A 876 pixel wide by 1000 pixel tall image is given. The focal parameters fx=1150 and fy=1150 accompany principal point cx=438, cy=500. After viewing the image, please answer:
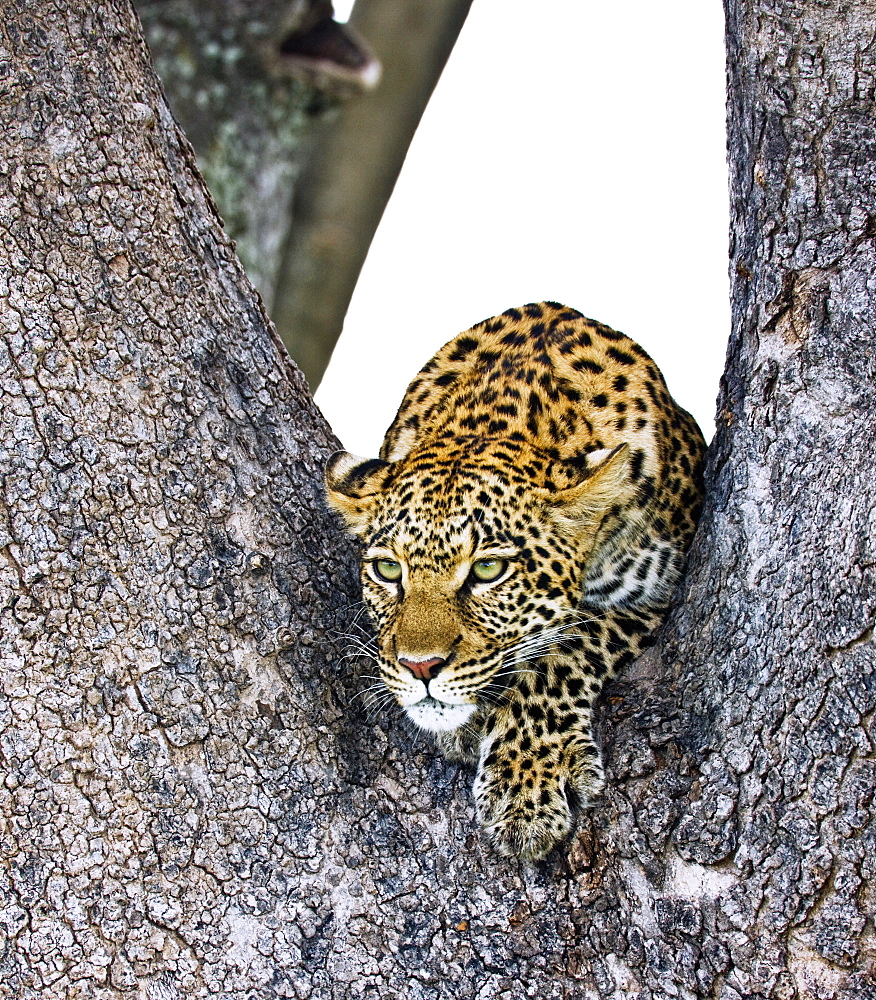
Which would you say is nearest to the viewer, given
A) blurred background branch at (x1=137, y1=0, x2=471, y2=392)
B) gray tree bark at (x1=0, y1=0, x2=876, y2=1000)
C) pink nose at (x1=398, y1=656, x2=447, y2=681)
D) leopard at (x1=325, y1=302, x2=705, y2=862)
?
gray tree bark at (x1=0, y1=0, x2=876, y2=1000)

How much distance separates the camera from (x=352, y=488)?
4062 mm

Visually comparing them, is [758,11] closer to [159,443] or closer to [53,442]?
[159,443]

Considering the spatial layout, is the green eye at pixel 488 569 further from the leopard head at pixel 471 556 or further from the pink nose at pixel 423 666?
the pink nose at pixel 423 666

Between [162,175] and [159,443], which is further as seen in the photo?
[162,175]

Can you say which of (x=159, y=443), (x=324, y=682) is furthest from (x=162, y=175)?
(x=324, y=682)

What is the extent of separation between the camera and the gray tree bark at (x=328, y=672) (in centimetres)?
314

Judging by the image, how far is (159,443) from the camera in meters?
3.59

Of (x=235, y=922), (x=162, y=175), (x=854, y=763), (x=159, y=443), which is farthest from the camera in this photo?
(x=162, y=175)

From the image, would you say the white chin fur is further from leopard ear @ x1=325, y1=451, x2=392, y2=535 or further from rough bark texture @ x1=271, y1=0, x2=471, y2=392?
rough bark texture @ x1=271, y1=0, x2=471, y2=392

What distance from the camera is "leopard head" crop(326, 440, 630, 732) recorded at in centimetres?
386

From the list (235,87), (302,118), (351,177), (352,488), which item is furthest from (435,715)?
(351,177)

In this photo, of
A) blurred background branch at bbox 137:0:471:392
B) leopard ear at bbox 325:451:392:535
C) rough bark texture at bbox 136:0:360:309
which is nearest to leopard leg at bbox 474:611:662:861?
leopard ear at bbox 325:451:392:535

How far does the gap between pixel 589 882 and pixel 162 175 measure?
2665 millimetres

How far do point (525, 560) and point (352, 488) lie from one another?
2.16ft
